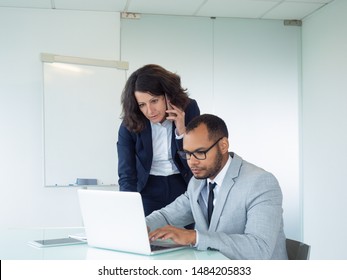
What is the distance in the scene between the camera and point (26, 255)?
1721 mm

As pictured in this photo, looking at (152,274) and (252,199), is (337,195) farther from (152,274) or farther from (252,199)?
(152,274)

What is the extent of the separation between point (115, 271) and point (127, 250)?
0.18 m

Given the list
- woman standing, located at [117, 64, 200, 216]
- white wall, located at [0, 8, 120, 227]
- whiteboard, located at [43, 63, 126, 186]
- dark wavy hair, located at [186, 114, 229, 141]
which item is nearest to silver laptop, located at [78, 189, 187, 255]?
dark wavy hair, located at [186, 114, 229, 141]

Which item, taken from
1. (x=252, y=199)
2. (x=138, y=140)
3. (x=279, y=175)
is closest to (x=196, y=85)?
(x=279, y=175)

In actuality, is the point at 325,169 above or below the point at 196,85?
below

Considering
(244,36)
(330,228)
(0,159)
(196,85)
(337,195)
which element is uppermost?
(244,36)

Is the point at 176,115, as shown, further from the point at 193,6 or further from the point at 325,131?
the point at 325,131

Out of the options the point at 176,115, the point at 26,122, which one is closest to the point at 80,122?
the point at 26,122

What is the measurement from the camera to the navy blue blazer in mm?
2564

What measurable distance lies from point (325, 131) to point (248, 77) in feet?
3.16

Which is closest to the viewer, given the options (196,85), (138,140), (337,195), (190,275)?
(190,275)

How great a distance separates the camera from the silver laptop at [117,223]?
5.48 ft

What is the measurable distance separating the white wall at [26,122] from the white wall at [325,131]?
2276mm

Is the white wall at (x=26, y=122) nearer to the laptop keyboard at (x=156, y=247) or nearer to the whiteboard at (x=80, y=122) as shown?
the whiteboard at (x=80, y=122)
